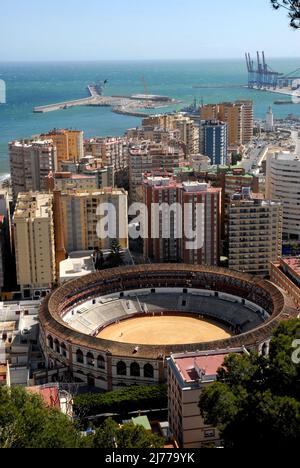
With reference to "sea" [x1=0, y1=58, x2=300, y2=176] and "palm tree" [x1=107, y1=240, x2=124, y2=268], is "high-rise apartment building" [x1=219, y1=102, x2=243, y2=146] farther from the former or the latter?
"palm tree" [x1=107, y1=240, x2=124, y2=268]

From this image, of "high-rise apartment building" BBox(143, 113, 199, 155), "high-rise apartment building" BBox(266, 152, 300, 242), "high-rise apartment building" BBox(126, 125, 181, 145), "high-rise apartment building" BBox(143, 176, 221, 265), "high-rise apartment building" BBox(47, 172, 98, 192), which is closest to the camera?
"high-rise apartment building" BBox(143, 176, 221, 265)

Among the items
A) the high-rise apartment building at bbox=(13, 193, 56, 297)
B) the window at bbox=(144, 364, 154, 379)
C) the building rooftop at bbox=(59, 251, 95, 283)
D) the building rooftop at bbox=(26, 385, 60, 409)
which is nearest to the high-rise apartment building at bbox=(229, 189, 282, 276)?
the building rooftop at bbox=(59, 251, 95, 283)

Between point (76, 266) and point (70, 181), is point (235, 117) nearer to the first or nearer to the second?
point (70, 181)

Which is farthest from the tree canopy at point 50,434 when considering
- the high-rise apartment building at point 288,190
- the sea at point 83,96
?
the sea at point 83,96

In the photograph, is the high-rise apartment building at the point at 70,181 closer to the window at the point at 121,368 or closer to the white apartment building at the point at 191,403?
the window at the point at 121,368

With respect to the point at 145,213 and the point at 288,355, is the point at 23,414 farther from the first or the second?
the point at 145,213

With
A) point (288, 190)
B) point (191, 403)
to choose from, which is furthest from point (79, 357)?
point (288, 190)

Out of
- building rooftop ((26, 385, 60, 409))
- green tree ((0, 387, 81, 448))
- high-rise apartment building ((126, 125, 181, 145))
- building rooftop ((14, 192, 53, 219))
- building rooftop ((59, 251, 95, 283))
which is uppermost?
high-rise apartment building ((126, 125, 181, 145))

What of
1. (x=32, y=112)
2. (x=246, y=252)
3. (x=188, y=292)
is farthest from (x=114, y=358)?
(x=32, y=112)
